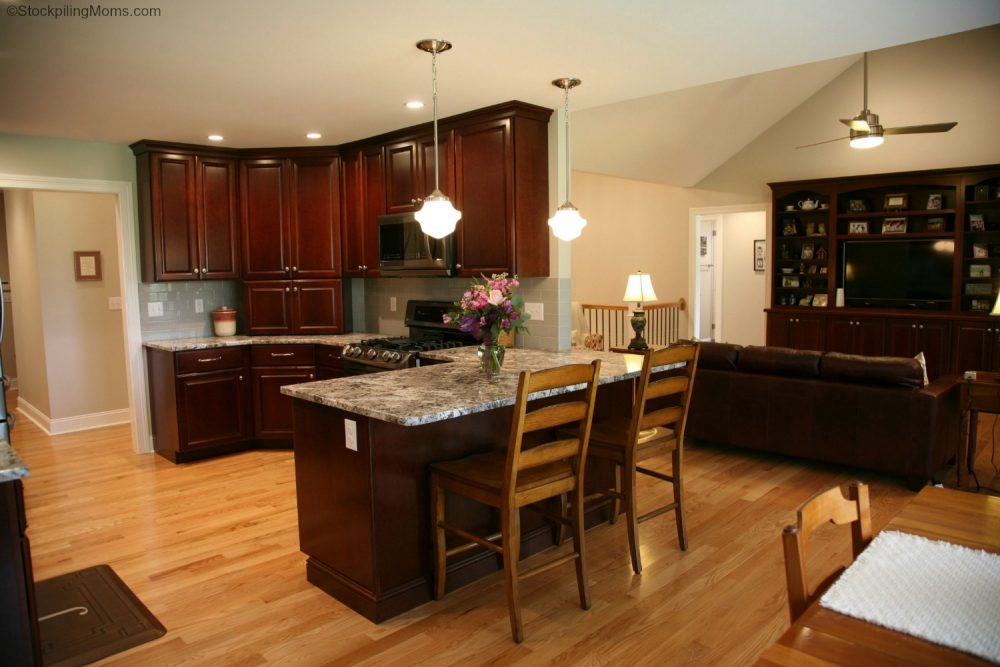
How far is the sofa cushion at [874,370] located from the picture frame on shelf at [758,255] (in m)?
5.99

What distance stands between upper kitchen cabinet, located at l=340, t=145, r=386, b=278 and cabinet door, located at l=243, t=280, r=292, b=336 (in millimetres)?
556

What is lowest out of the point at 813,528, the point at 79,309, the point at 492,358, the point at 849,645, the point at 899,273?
the point at 849,645

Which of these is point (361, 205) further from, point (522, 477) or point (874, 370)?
point (874, 370)

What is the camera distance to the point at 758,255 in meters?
10.1

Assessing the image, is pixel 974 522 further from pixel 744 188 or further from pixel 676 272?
pixel 676 272

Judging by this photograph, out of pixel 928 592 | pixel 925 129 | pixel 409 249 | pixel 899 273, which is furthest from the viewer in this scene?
pixel 899 273

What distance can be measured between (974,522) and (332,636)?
218cm

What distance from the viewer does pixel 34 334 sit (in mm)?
6297

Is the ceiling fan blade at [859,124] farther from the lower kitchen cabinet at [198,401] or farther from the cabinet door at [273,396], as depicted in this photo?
the lower kitchen cabinet at [198,401]

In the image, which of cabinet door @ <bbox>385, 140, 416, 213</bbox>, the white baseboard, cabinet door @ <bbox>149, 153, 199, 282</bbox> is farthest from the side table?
the white baseboard

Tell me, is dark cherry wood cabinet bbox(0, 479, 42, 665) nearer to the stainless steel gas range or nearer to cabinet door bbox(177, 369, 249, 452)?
the stainless steel gas range

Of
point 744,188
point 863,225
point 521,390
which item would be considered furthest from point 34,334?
point 863,225

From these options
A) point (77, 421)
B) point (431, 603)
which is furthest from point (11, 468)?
point (77, 421)

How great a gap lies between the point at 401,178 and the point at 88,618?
325 centimetres
